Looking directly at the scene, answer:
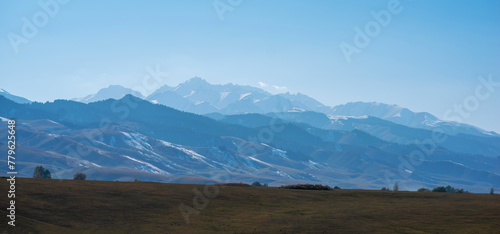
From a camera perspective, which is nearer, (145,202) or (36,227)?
(36,227)

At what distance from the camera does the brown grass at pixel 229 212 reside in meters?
60.5

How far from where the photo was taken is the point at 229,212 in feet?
238

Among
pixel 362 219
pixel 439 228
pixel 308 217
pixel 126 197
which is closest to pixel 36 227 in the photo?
pixel 126 197

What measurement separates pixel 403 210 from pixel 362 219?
1027 centimetres

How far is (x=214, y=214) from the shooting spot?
70.8m

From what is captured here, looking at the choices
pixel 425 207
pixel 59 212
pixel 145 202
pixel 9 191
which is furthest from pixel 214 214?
pixel 425 207

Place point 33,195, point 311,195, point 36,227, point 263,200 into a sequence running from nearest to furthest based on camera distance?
point 36,227, point 33,195, point 263,200, point 311,195

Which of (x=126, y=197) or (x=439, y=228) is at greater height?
(x=126, y=197)

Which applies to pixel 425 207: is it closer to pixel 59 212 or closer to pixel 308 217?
pixel 308 217

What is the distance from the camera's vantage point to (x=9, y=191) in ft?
212

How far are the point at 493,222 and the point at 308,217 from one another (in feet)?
81.8

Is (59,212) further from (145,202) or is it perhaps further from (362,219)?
(362,219)

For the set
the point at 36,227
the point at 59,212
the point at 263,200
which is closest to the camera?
the point at 36,227

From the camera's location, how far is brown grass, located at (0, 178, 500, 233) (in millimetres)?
60500
